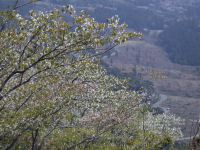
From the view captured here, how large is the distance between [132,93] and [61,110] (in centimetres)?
488

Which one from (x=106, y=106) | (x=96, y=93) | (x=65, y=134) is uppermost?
(x=96, y=93)

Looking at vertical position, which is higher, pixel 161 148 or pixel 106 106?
pixel 106 106

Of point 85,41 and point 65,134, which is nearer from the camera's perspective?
point 85,41

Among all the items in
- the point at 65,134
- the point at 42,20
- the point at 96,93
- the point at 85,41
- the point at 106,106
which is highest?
the point at 42,20

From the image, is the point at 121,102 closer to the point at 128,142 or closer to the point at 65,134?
the point at 128,142

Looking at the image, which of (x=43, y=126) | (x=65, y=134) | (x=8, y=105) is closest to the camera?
(x=43, y=126)

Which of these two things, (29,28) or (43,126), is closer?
(29,28)

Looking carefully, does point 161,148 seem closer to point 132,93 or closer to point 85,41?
point 132,93

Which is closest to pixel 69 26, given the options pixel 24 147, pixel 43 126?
pixel 43 126

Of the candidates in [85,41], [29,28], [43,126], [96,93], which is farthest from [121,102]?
[29,28]

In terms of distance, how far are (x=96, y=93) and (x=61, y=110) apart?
2.13 meters

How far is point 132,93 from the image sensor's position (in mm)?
15484

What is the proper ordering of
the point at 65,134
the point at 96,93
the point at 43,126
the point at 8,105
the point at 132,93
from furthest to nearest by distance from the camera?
the point at 132,93
the point at 65,134
the point at 96,93
the point at 8,105
the point at 43,126

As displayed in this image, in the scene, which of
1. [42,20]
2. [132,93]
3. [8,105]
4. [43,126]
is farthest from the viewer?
[132,93]
